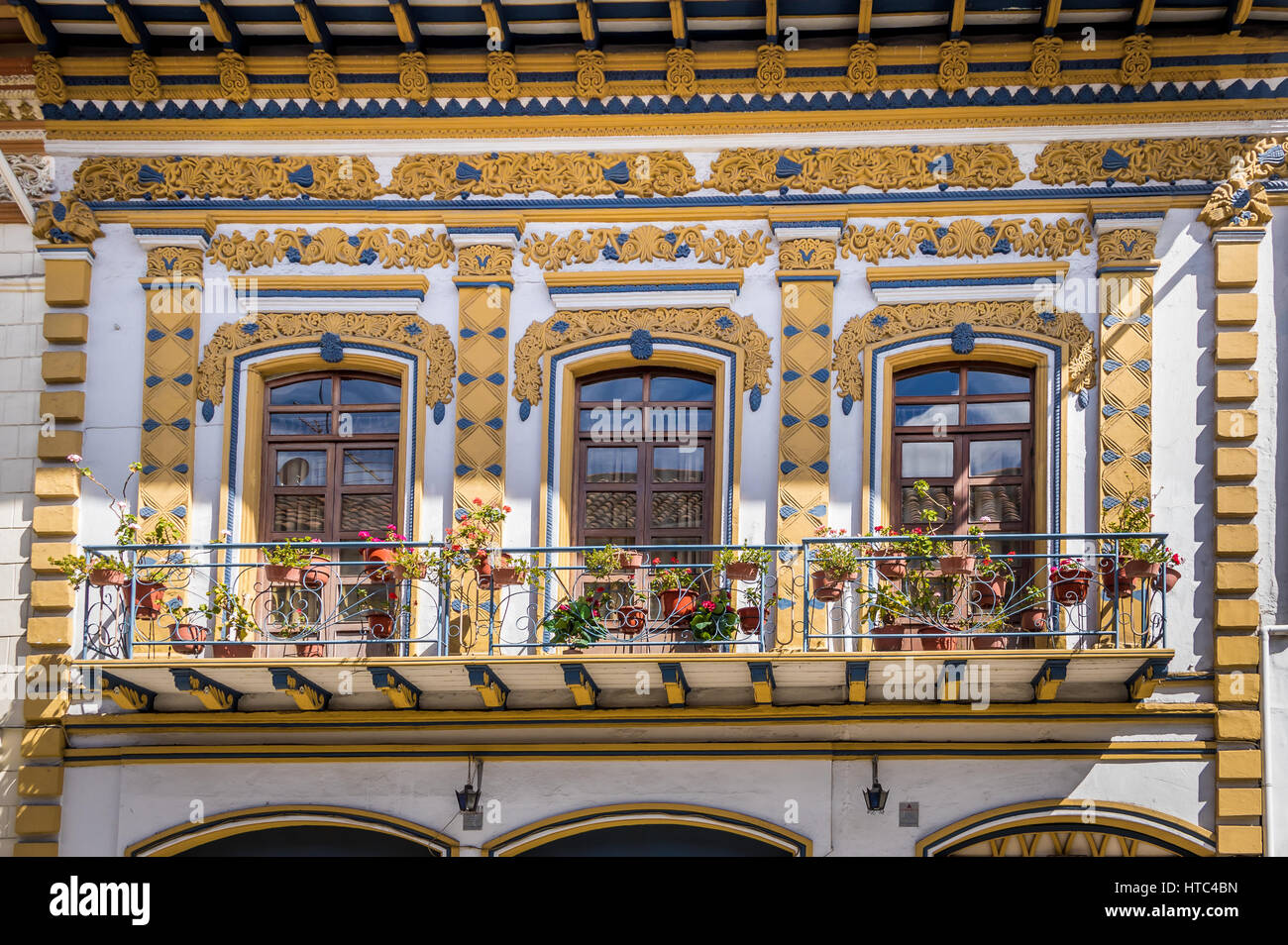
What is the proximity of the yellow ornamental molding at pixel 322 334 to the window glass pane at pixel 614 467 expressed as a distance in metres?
1.42

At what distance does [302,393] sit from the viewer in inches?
713

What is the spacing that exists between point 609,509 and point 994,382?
349cm

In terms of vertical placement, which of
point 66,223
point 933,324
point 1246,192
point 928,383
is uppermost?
point 1246,192

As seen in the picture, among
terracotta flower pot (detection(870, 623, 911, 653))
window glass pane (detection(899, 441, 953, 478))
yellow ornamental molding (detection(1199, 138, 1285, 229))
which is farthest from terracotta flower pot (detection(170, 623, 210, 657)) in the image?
yellow ornamental molding (detection(1199, 138, 1285, 229))

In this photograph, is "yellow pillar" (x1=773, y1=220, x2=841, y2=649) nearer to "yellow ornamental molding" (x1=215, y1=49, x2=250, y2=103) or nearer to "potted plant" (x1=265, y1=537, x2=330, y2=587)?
"potted plant" (x1=265, y1=537, x2=330, y2=587)

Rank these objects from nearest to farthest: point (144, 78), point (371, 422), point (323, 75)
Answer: point (371, 422) → point (323, 75) → point (144, 78)

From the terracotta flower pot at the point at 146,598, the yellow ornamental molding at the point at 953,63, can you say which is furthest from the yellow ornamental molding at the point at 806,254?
the terracotta flower pot at the point at 146,598

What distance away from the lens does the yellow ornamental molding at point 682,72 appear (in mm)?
17812

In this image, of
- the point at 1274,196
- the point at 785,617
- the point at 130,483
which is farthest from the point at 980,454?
the point at 130,483

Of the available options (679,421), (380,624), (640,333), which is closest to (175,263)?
(380,624)

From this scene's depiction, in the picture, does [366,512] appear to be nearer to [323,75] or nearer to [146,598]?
[146,598]

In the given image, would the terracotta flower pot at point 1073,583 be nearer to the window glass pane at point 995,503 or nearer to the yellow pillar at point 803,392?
the window glass pane at point 995,503

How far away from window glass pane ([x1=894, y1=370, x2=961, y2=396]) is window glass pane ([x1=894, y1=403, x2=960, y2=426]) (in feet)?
0.45

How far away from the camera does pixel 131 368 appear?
1791 centimetres
